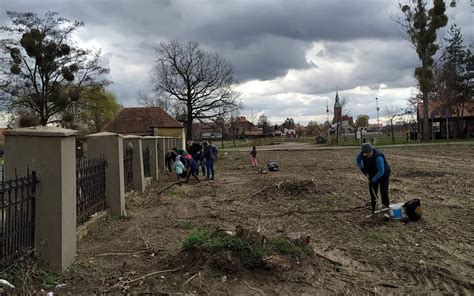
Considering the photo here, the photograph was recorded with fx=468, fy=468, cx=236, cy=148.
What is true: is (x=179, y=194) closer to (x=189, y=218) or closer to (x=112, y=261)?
(x=189, y=218)

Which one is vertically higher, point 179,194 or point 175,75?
point 175,75

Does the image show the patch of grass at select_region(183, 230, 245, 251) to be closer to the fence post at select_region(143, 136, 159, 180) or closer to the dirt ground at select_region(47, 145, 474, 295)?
the dirt ground at select_region(47, 145, 474, 295)

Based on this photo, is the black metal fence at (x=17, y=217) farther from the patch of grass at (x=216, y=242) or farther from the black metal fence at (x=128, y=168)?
the black metal fence at (x=128, y=168)

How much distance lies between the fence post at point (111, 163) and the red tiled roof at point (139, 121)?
3783cm

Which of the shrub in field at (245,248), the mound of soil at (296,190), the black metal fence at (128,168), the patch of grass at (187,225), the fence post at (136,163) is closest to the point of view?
the shrub in field at (245,248)

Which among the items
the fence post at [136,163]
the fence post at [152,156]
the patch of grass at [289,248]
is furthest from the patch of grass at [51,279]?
the fence post at [152,156]

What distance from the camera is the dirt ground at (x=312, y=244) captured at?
5.28 metres

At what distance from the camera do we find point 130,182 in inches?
516

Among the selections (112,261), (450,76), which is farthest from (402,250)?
(450,76)

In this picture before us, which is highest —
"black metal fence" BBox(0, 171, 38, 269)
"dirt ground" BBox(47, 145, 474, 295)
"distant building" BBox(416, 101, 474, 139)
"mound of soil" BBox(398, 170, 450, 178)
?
"distant building" BBox(416, 101, 474, 139)

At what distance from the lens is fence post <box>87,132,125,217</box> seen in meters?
9.59

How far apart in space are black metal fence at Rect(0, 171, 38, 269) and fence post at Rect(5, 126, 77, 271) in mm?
81

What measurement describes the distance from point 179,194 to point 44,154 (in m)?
8.06

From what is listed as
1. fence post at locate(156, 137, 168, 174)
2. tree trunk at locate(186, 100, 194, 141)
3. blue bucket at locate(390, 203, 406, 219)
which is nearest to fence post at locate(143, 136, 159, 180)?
fence post at locate(156, 137, 168, 174)
